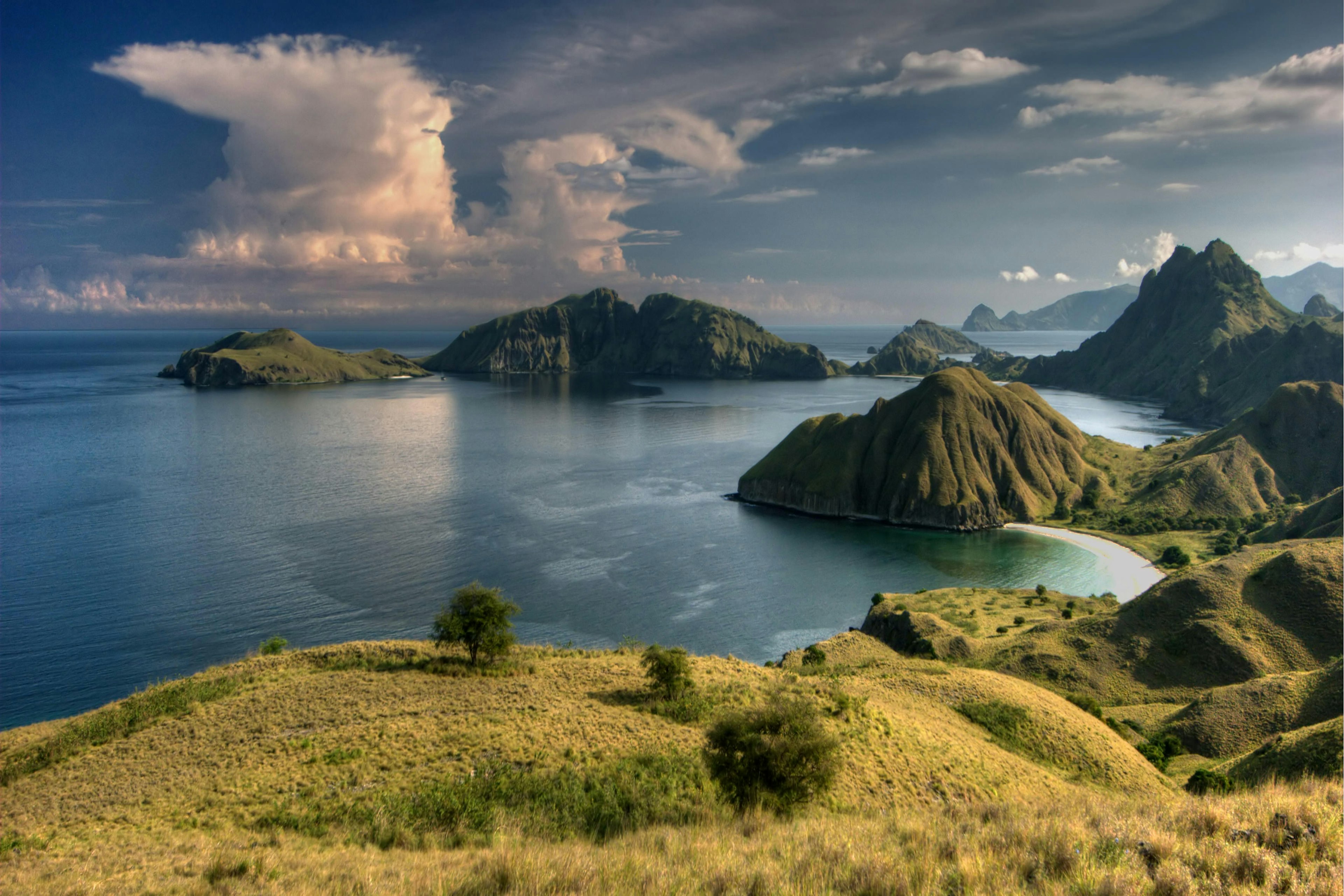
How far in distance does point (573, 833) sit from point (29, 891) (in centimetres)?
1451

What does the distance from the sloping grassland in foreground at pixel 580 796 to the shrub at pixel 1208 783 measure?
52.3 inches

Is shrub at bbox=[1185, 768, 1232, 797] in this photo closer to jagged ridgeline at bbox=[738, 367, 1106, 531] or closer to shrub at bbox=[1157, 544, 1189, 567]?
shrub at bbox=[1157, 544, 1189, 567]

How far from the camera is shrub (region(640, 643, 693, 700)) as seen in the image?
36.5 m

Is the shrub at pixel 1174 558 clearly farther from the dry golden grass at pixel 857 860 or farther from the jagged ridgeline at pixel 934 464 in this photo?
the dry golden grass at pixel 857 860

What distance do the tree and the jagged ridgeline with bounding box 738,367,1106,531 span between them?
92209 millimetres

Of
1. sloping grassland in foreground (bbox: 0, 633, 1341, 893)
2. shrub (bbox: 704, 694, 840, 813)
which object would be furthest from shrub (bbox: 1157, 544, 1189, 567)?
shrub (bbox: 704, 694, 840, 813)

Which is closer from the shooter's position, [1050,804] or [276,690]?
[1050,804]

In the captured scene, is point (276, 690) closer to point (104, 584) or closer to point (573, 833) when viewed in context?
point (573, 833)

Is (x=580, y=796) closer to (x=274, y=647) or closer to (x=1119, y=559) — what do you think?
(x=274, y=647)

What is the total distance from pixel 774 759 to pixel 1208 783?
23297 mm

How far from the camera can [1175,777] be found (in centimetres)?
3916

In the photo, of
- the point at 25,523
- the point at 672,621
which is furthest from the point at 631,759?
the point at 25,523

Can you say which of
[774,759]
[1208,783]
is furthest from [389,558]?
[1208,783]

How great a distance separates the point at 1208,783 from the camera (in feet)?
107
